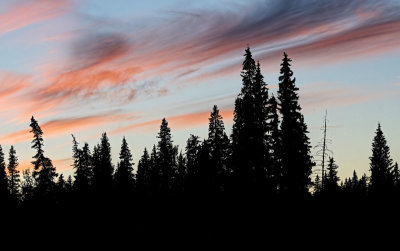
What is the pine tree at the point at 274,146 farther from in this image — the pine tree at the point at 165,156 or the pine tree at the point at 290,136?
the pine tree at the point at 165,156

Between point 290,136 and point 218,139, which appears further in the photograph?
point 218,139

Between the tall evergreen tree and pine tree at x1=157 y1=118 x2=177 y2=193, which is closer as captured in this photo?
the tall evergreen tree

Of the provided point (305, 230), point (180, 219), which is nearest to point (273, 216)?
point (305, 230)

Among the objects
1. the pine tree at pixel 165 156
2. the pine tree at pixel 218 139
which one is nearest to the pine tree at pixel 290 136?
the pine tree at pixel 218 139

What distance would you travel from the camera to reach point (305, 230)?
28.3 metres

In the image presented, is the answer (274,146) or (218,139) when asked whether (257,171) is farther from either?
(218,139)

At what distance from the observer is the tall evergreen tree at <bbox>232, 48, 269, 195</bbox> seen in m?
40.0

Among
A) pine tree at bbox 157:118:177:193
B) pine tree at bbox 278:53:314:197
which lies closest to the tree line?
pine tree at bbox 278:53:314:197

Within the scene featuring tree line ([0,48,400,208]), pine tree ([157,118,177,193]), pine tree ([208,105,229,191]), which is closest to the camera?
tree line ([0,48,400,208])

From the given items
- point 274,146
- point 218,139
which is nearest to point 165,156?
point 218,139

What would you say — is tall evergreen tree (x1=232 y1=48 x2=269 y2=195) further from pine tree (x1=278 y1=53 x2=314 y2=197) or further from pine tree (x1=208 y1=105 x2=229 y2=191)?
pine tree (x1=208 y1=105 x2=229 y2=191)

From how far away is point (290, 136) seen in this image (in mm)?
42469

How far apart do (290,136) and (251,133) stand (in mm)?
3816

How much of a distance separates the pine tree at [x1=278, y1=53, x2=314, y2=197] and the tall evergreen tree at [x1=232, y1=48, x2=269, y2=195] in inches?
75.5
